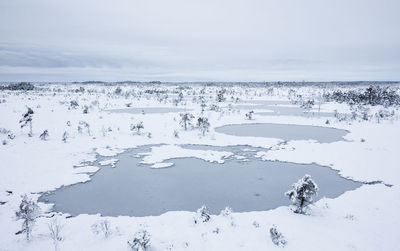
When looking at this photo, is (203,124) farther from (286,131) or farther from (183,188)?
(183,188)

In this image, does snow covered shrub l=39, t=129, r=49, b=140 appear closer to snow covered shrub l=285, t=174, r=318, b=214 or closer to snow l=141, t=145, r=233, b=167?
snow l=141, t=145, r=233, b=167

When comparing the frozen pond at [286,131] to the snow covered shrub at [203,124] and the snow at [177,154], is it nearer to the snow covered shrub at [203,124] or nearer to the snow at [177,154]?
the snow covered shrub at [203,124]

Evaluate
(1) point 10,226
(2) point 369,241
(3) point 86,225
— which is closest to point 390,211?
(2) point 369,241

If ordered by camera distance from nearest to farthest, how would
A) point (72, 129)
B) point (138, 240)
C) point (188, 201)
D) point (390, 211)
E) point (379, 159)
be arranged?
1. point (138, 240)
2. point (390, 211)
3. point (188, 201)
4. point (379, 159)
5. point (72, 129)

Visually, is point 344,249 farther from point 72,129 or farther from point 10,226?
point 72,129

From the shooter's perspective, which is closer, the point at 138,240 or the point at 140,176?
the point at 138,240

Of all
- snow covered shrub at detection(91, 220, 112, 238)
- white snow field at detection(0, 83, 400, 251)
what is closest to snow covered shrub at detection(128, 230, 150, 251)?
white snow field at detection(0, 83, 400, 251)
